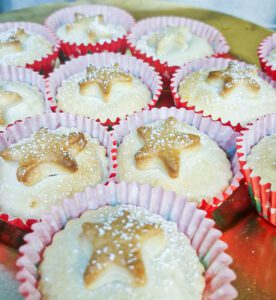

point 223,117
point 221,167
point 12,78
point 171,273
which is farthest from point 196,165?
point 12,78

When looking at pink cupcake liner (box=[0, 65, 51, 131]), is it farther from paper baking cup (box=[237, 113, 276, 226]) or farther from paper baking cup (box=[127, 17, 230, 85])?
paper baking cup (box=[237, 113, 276, 226])

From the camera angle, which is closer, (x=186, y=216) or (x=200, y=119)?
(x=186, y=216)

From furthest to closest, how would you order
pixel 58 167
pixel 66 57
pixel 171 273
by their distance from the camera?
pixel 66 57
pixel 58 167
pixel 171 273

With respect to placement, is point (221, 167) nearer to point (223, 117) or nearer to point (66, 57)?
point (223, 117)

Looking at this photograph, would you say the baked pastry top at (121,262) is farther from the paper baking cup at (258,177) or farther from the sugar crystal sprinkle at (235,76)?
the sugar crystal sprinkle at (235,76)

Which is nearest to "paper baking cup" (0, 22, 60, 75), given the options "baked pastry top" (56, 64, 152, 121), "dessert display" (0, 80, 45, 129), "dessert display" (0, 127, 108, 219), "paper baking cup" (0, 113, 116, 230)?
"dessert display" (0, 80, 45, 129)

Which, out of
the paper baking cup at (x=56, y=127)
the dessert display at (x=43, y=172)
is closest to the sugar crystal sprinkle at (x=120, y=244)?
the dessert display at (x=43, y=172)
